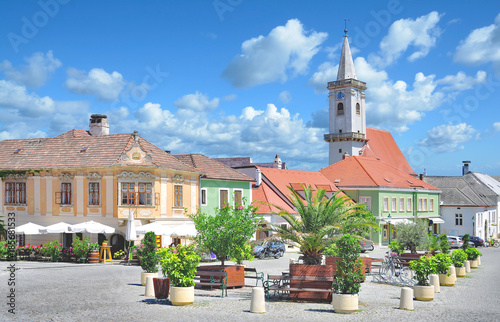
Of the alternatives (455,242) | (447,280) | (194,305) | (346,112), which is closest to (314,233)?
(194,305)

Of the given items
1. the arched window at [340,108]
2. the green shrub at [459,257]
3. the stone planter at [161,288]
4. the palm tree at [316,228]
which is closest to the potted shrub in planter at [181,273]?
the stone planter at [161,288]

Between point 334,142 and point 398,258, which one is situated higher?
point 334,142

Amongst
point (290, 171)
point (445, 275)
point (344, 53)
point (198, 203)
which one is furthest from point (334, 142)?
point (445, 275)

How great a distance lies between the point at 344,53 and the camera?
93625mm

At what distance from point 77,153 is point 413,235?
22305 mm

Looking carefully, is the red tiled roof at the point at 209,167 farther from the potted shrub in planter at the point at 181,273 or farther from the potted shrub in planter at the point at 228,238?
the potted shrub in planter at the point at 181,273

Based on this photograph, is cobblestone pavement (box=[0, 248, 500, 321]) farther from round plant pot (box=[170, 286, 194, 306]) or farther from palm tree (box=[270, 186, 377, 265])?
palm tree (box=[270, 186, 377, 265])

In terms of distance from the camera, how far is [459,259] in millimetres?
27641

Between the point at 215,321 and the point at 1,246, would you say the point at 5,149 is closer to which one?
the point at 1,246

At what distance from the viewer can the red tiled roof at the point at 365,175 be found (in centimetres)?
5713

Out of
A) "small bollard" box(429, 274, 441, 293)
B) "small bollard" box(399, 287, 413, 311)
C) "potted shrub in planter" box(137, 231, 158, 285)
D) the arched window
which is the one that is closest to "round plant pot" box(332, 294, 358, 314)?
"small bollard" box(399, 287, 413, 311)

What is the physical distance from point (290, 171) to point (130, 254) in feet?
92.2

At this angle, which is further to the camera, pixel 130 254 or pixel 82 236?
pixel 82 236

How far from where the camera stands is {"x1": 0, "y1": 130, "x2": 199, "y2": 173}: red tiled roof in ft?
120
